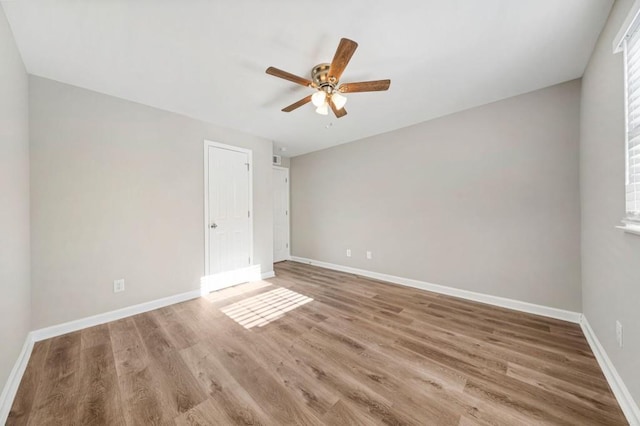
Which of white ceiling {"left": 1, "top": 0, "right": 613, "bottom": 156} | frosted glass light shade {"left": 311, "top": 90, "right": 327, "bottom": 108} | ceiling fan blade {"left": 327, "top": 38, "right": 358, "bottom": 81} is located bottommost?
frosted glass light shade {"left": 311, "top": 90, "right": 327, "bottom": 108}

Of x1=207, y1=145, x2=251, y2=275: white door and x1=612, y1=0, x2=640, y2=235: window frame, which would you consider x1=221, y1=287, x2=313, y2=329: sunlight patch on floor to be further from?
x1=612, y1=0, x2=640, y2=235: window frame

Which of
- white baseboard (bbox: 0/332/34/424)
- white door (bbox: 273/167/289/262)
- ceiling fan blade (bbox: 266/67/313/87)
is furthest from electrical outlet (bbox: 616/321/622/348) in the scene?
white door (bbox: 273/167/289/262)

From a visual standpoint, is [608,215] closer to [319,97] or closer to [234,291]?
[319,97]

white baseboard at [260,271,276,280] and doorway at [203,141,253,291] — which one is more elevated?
doorway at [203,141,253,291]

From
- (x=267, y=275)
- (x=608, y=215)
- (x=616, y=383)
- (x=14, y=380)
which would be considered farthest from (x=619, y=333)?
(x=14, y=380)

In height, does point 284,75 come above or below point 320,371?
above

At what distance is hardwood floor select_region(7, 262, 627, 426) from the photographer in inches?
52.7

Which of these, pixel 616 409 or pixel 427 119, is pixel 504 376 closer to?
pixel 616 409

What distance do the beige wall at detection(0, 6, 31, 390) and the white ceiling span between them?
27 cm

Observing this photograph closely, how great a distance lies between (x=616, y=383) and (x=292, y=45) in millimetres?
3184

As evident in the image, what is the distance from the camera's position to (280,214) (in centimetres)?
529

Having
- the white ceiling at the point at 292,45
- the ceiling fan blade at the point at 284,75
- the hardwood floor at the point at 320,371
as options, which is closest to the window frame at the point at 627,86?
the white ceiling at the point at 292,45

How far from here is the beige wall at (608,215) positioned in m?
1.31

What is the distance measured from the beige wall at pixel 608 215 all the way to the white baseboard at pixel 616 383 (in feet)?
0.16
